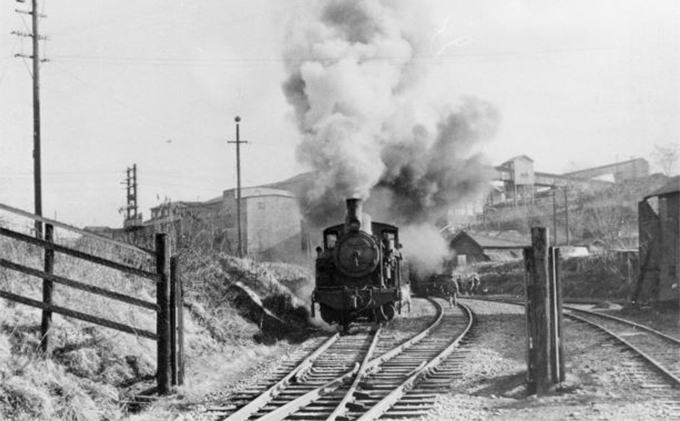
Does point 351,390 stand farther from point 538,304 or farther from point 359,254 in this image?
point 359,254

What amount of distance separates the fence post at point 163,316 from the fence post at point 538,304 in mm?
4150

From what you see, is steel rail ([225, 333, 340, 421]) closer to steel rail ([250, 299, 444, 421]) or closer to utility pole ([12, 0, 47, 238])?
steel rail ([250, 299, 444, 421])

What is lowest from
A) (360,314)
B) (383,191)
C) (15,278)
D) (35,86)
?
(360,314)

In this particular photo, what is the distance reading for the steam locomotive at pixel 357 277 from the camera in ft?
45.7

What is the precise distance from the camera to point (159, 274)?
7.39 m

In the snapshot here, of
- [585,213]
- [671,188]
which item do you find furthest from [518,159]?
[671,188]

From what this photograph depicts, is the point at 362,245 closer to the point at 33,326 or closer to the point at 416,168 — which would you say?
the point at 33,326

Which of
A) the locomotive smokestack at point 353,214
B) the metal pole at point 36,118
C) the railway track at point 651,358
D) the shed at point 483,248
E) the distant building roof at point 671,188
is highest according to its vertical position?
the metal pole at point 36,118

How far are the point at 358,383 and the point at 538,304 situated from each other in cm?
237

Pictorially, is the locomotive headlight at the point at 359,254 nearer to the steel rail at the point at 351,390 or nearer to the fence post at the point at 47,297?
the steel rail at the point at 351,390

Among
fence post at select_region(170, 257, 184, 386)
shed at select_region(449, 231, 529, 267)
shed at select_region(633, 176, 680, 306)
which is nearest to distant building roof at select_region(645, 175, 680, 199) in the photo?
shed at select_region(633, 176, 680, 306)

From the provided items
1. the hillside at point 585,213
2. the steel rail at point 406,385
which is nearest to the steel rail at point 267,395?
the steel rail at point 406,385

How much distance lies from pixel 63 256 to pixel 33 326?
3283mm

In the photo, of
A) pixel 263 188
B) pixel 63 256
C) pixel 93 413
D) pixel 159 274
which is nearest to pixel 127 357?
pixel 159 274
